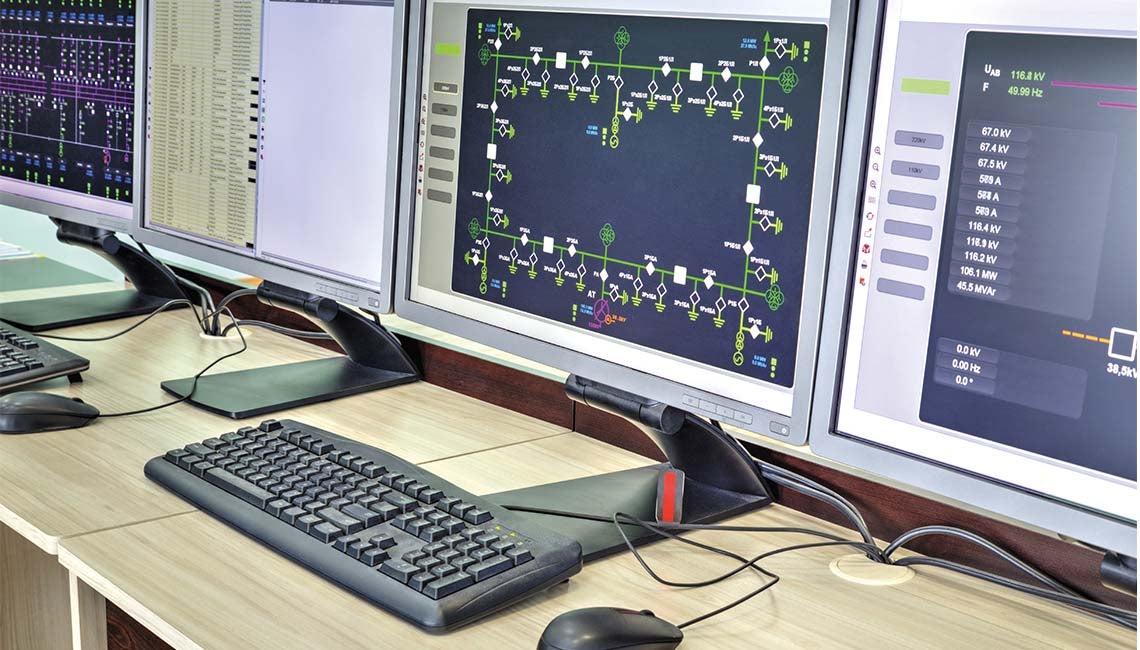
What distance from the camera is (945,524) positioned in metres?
1.11

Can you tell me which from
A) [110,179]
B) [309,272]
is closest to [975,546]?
[309,272]

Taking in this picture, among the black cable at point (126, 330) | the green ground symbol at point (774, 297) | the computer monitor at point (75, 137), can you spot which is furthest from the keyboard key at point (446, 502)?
the computer monitor at point (75, 137)

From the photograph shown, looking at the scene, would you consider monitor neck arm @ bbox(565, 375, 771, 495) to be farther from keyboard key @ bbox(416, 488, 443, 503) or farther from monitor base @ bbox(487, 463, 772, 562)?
keyboard key @ bbox(416, 488, 443, 503)

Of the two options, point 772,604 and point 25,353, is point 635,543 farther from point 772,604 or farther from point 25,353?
point 25,353

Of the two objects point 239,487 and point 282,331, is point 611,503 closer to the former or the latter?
point 239,487

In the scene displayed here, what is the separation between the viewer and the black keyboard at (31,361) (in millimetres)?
1444

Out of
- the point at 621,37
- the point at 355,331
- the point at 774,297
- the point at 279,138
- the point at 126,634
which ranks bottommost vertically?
the point at 126,634

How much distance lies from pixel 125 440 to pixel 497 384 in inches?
18.7

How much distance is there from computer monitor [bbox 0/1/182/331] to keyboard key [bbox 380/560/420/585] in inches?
42.2

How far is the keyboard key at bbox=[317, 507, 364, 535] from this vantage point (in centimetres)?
101

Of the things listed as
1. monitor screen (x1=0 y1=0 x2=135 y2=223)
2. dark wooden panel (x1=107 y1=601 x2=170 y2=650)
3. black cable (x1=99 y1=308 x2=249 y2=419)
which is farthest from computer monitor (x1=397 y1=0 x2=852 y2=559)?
monitor screen (x1=0 y1=0 x2=135 y2=223)

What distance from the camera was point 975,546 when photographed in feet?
3.56

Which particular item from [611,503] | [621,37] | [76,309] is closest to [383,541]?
[611,503]

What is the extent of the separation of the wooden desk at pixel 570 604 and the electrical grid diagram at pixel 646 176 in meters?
0.20
